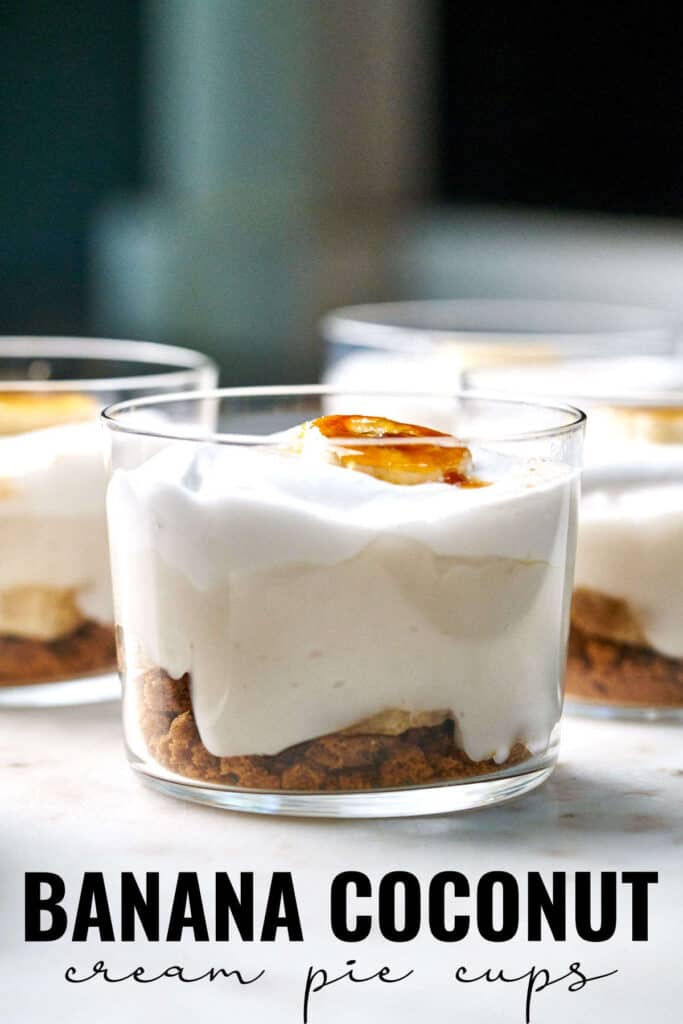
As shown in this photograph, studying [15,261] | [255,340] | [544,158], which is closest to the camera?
[544,158]

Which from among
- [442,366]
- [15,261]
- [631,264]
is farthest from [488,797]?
[15,261]

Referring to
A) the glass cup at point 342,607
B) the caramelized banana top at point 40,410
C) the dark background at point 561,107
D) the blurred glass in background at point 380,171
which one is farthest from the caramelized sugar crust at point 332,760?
the dark background at point 561,107

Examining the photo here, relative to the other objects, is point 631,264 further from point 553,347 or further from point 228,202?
point 553,347

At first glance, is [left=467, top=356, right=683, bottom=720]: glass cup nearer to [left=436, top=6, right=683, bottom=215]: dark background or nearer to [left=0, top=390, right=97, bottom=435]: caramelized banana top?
[left=0, top=390, right=97, bottom=435]: caramelized banana top

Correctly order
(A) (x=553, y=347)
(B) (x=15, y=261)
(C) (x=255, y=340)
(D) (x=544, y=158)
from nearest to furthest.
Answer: (A) (x=553, y=347) < (D) (x=544, y=158) < (C) (x=255, y=340) < (B) (x=15, y=261)

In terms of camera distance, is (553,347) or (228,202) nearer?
(553,347)

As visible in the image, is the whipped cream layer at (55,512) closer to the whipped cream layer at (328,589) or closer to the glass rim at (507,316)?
the whipped cream layer at (328,589)

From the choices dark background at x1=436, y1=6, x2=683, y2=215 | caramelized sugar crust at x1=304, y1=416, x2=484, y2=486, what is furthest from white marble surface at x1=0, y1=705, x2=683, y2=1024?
dark background at x1=436, y1=6, x2=683, y2=215
